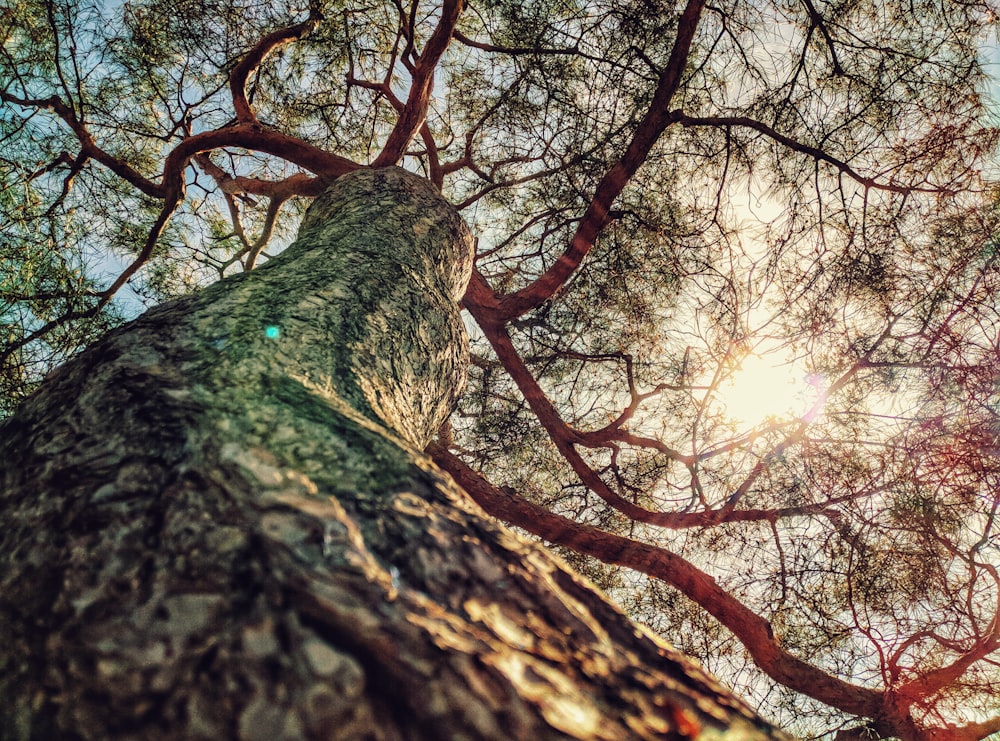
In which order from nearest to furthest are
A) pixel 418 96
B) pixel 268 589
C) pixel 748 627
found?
pixel 268 589
pixel 748 627
pixel 418 96

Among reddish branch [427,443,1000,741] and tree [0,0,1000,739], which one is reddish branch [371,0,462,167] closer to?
tree [0,0,1000,739]

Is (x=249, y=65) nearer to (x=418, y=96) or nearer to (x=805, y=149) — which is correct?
(x=418, y=96)

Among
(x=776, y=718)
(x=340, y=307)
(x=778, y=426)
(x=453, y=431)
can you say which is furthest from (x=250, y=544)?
(x=776, y=718)

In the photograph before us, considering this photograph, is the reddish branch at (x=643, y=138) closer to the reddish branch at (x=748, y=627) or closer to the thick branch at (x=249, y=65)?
the reddish branch at (x=748, y=627)

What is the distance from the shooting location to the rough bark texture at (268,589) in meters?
0.33

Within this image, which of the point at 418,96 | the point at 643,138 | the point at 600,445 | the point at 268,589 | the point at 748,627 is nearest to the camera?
the point at 268,589

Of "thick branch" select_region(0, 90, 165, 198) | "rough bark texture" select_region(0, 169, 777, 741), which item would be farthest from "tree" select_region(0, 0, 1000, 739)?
"rough bark texture" select_region(0, 169, 777, 741)

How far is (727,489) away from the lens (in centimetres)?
307

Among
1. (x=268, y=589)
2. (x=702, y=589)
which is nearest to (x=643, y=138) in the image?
(x=702, y=589)

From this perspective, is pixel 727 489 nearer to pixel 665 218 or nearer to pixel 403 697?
pixel 665 218

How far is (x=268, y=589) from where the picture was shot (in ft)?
1.24

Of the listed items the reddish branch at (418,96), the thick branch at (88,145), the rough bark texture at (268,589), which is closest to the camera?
the rough bark texture at (268,589)

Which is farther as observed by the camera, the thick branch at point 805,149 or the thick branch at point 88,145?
the thick branch at point 88,145

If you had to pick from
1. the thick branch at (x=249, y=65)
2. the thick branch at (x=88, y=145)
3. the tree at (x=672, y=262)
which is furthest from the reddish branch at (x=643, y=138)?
the thick branch at (x=88, y=145)
